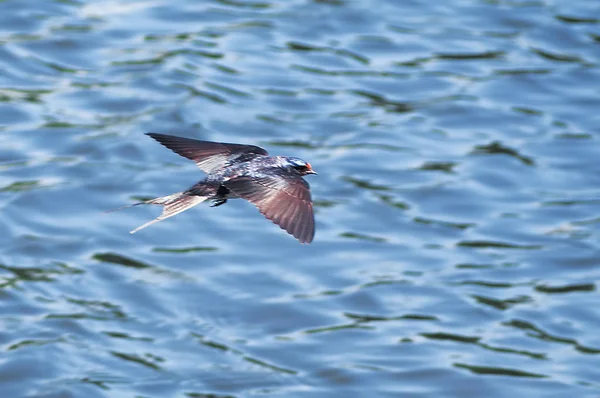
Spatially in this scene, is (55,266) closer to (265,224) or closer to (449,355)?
(265,224)

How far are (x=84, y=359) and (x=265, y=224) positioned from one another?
2.62m

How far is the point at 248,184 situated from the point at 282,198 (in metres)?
0.22

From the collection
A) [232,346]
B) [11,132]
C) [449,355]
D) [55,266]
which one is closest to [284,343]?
[232,346]

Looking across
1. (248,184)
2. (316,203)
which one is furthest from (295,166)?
(316,203)

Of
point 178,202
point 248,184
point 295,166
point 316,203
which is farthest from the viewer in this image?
point 316,203

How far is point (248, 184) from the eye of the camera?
6207 millimetres

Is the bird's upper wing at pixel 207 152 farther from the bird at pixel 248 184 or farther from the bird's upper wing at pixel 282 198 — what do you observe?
the bird's upper wing at pixel 282 198

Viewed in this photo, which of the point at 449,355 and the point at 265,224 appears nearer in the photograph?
the point at 449,355

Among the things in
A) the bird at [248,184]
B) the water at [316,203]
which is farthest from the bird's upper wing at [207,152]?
the water at [316,203]

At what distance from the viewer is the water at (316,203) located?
10609mm

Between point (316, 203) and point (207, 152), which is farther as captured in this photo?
point (316, 203)

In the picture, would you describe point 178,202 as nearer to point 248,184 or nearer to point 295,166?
point 248,184

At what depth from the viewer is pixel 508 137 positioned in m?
13.7

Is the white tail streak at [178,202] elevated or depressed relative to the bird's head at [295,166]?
depressed
